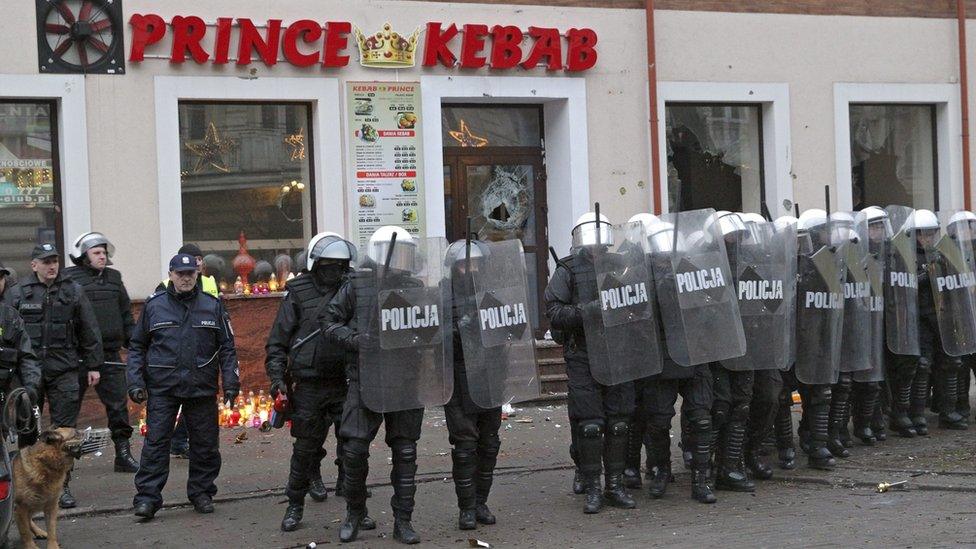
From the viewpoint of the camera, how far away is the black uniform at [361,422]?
24.7 feet

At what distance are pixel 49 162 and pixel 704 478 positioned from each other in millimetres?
7240

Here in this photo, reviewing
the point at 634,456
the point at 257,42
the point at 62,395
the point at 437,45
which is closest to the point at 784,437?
the point at 634,456

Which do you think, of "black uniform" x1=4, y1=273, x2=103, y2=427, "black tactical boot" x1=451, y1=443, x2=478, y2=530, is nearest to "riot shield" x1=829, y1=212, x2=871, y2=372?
"black tactical boot" x1=451, y1=443, x2=478, y2=530

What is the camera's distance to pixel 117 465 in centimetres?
1004

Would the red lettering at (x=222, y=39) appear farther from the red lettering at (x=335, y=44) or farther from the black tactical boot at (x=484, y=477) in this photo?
the black tactical boot at (x=484, y=477)

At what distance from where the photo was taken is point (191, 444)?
8516mm

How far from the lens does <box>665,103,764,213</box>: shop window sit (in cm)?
1475

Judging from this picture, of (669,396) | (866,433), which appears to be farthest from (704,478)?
(866,433)

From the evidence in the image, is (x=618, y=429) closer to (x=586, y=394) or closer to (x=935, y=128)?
(x=586, y=394)

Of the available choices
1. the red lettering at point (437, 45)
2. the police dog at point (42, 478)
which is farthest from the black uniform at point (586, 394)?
the red lettering at point (437, 45)

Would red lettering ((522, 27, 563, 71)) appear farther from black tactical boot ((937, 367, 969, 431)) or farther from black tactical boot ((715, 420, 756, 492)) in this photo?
black tactical boot ((715, 420, 756, 492))

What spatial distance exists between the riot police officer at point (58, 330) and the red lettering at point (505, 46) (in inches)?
229

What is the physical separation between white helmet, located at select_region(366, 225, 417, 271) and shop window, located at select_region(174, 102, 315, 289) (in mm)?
5408

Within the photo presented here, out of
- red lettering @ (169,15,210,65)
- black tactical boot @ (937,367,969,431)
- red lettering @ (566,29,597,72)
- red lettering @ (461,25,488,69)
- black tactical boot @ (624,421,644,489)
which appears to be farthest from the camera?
red lettering @ (566,29,597,72)
